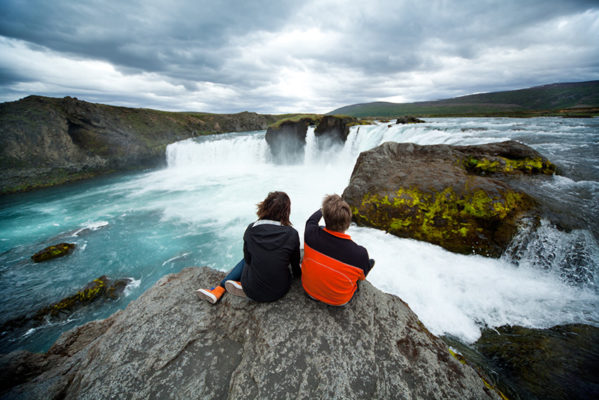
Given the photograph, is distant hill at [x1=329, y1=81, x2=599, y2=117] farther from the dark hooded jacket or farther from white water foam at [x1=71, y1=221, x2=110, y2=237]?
the dark hooded jacket

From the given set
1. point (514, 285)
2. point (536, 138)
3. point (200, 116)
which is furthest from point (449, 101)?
point (514, 285)

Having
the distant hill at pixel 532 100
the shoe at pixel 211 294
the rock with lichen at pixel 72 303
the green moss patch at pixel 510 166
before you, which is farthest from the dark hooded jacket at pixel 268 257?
the distant hill at pixel 532 100

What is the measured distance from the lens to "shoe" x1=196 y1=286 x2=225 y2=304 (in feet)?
10.6

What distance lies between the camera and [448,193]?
6.52 meters

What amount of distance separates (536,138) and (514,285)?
607 inches

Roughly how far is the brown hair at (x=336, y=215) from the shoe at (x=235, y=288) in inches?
66.4

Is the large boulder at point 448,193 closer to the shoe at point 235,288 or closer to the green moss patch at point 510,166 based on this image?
the green moss patch at point 510,166

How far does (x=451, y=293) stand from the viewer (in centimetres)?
475

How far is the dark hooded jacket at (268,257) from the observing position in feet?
9.24

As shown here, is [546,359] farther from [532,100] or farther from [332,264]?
[532,100]

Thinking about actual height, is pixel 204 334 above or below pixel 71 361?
above

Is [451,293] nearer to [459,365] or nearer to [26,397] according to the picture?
[459,365]

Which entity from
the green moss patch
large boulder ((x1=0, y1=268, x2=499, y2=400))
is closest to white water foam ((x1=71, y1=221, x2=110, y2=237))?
large boulder ((x1=0, y1=268, x2=499, y2=400))

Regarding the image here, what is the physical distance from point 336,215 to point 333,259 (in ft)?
1.82
